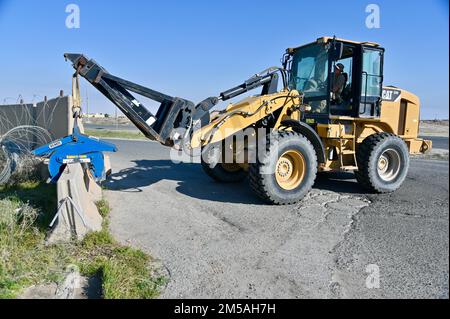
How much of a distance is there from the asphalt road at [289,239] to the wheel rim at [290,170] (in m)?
0.41

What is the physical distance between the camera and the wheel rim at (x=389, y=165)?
7148mm

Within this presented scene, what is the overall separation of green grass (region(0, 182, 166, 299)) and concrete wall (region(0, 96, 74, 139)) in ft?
10.9

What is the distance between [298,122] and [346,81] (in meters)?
1.64

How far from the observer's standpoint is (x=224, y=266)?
3.68 m

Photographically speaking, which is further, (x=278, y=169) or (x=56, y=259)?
(x=278, y=169)

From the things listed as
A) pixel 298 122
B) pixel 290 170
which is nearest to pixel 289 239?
pixel 290 170

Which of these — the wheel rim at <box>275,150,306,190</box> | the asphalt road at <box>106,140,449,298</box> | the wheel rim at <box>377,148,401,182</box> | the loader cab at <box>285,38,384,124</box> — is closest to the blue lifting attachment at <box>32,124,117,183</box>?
the asphalt road at <box>106,140,449,298</box>

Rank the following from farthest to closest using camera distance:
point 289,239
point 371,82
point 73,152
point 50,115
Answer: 1. point 50,115
2. point 371,82
3. point 73,152
4. point 289,239

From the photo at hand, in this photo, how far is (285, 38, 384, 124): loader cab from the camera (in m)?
6.83

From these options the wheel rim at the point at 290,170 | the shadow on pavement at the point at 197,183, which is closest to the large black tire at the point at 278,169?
the wheel rim at the point at 290,170

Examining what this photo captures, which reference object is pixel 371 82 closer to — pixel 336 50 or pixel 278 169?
pixel 336 50

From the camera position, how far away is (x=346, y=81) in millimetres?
7074

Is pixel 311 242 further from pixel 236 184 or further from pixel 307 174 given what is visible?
pixel 236 184
